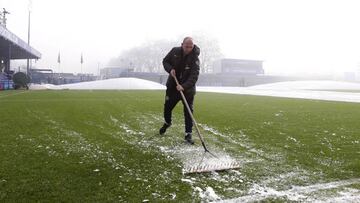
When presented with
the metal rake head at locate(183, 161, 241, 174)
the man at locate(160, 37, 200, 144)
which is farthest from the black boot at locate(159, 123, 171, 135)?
the metal rake head at locate(183, 161, 241, 174)

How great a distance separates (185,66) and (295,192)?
10.6ft

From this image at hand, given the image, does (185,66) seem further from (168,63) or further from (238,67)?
(238,67)

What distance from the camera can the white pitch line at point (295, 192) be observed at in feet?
12.2

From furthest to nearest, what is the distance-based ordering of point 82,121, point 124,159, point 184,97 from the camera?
point 82,121
point 184,97
point 124,159

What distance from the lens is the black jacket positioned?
6.35 m

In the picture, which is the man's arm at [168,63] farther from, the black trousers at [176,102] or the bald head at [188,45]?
the black trousers at [176,102]

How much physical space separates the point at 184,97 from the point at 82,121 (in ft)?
11.3

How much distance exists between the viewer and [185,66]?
6469 mm

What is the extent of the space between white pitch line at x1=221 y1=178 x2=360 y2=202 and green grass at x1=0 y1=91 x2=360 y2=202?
0.35ft

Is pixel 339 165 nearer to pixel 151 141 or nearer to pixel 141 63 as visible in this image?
pixel 151 141

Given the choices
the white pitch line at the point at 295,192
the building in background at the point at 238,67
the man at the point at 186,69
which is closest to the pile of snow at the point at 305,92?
the man at the point at 186,69

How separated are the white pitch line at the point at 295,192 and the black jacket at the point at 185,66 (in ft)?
9.28

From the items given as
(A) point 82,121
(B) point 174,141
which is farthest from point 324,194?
(A) point 82,121

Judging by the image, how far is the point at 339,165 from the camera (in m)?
5.04
